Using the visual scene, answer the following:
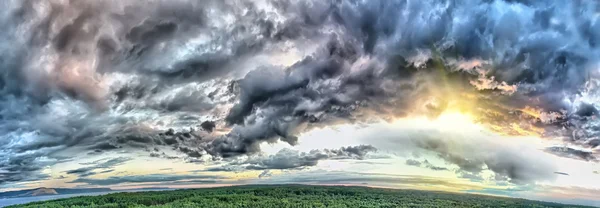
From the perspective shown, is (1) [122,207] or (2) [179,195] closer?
(1) [122,207]

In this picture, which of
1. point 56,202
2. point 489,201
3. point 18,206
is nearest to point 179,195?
point 56,202

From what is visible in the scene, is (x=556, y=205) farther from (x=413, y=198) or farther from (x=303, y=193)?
(x=303, y=193)

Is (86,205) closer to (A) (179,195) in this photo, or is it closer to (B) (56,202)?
(B) (56,202)

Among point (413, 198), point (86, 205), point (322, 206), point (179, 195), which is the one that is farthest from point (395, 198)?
point (86, 205)

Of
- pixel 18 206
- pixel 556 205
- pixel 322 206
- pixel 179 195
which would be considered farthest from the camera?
pixel 179 195

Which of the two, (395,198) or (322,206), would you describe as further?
(395,198)

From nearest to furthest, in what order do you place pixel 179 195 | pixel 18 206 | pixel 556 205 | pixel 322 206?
pixel 18 206, pixel 322 206, pixel 556 205, pixel 179 195
